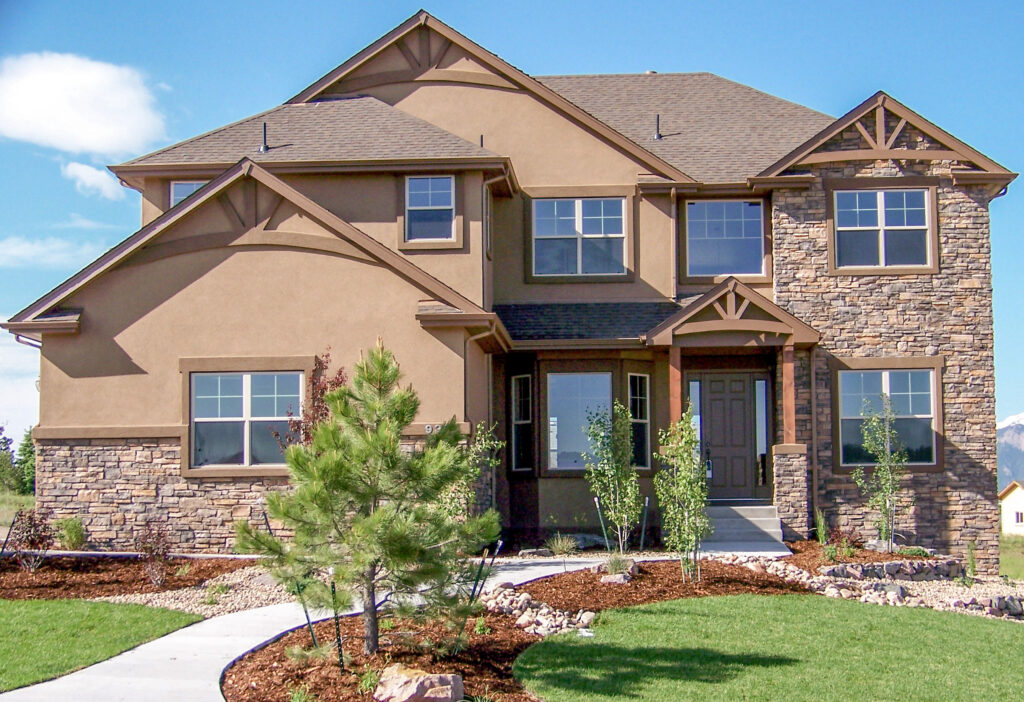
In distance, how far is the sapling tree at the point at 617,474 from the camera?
13.9 metres

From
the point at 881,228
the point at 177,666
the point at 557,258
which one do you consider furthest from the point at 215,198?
the point at 881,228

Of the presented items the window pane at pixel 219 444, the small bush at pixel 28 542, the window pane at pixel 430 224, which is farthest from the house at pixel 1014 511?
the small bush at pixel 28 542

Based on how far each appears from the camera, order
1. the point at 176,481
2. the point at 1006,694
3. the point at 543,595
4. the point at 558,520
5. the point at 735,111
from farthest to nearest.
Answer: the point at 735,111 → the point at 558,520 → the point at 176,481 → the point at 543,595 → the point at 1006,694

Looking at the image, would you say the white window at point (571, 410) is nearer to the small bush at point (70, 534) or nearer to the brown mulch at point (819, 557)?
the brown mulch at point (819, 557)

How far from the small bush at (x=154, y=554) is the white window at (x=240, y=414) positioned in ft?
4.93

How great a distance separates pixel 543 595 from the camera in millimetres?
11398

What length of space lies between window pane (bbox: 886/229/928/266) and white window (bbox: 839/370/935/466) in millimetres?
1880

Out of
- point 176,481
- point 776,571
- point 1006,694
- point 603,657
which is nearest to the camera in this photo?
point 1006,694

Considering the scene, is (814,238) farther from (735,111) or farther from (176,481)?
(176,481)

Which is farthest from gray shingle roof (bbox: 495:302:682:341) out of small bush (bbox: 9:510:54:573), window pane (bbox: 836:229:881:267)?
small bush (bbox: 9:510:54:573)

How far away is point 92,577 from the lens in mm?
12633

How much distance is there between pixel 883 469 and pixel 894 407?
154cm

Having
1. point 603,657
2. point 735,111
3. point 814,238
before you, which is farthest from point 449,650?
point 735,111

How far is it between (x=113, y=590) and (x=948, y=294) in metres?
13.7
